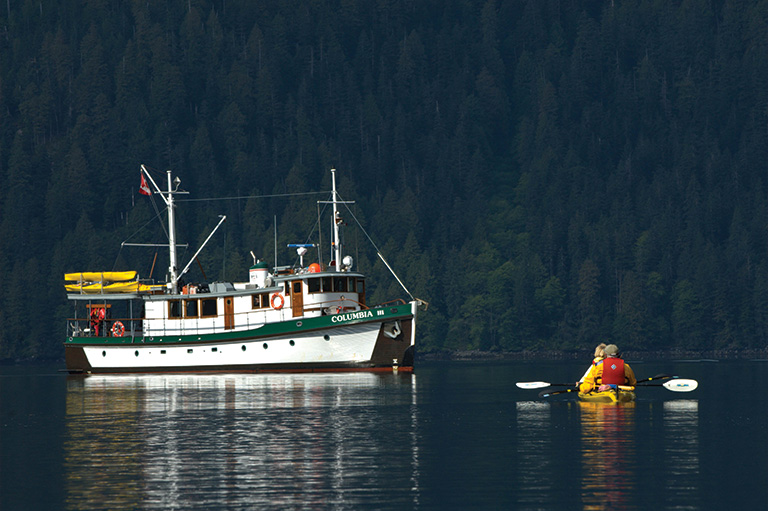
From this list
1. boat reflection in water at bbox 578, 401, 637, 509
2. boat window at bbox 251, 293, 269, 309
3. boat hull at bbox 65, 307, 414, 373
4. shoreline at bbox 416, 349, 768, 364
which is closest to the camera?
boat reflection in water at bbox 578, 401, 637, 509

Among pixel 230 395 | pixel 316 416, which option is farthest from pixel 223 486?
pixel 230 395

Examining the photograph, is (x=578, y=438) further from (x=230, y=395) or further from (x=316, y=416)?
(x=230, y=395)

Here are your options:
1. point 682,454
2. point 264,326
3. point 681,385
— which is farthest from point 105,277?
point 682,454

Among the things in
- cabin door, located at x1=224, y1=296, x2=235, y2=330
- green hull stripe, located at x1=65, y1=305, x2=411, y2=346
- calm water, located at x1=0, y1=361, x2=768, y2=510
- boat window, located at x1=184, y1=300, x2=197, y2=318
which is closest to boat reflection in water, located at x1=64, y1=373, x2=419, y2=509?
calm water, located at x1=0, y1=361, x2=768, y2=510

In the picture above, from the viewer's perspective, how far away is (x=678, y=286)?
19212cm

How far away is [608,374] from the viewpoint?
45.7m

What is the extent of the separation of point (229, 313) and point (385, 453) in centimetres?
4824

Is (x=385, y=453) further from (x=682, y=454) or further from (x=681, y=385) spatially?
(x=681, y=385)

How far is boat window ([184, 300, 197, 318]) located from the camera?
258ft

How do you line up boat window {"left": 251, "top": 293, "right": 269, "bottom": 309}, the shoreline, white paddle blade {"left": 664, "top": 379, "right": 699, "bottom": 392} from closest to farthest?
white paddle blade {"left": 664, "top": 379, "right": 699, "bottom": 392} → boat window {"left": 251, "top": 293, "right": 269, "bottom": 309} → the shoreline

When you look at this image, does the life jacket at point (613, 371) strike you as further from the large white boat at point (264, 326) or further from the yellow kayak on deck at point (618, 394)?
the large white boat at point (264, 326)

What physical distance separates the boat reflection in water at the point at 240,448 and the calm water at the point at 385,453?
0.06 meters

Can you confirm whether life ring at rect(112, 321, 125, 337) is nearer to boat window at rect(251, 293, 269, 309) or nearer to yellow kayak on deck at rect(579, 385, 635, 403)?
boat window at rect(251, 293, 269, 309)

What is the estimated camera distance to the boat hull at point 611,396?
45.3 meters
